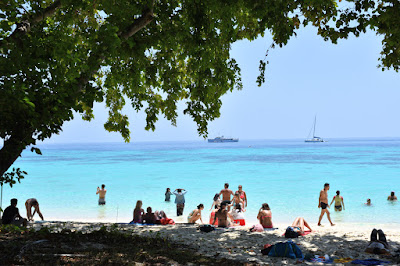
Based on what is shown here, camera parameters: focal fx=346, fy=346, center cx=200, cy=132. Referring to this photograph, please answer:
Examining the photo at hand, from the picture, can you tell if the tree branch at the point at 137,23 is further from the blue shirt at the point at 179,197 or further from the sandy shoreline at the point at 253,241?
the blue shirt at the point at 179,197

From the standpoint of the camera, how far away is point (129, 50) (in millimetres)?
9000

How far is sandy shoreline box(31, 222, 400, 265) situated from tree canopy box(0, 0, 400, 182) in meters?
3.40

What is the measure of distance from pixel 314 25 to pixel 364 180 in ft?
120

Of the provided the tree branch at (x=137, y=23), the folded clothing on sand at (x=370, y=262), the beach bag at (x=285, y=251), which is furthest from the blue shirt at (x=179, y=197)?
the tree branch at (x=137, y=23)

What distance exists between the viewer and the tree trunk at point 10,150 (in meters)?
5.71

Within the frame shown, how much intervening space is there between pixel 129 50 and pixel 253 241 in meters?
6.49

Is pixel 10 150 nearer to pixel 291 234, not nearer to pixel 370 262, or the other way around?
pixel 370 262

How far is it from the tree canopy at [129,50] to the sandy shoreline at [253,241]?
3402 mm

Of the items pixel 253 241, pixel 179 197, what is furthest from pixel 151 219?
pixel 253 241

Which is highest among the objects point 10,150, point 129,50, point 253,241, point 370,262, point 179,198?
point 129,50

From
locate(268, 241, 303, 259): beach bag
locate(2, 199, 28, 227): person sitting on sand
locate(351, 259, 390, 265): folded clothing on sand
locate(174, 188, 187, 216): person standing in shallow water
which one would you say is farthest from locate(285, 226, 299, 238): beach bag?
locate(2, 199, 28, 227): person sitting on sand

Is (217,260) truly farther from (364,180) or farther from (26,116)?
(364,180)

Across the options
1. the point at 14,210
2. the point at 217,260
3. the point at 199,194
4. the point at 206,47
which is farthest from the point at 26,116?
the point at 199,194

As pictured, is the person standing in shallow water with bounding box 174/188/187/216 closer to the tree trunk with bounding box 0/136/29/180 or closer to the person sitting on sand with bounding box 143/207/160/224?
the person sitting on sand with bounding box 143/207/160/224
